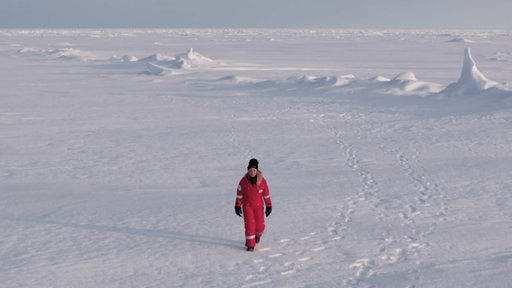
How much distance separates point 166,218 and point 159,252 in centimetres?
127

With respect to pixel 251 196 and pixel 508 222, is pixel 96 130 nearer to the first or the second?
pixel 251 196

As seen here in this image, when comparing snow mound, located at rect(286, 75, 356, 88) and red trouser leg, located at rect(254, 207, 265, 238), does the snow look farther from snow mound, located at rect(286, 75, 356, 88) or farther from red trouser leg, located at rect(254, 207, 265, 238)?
snow mound, located at rect(286, 75, 356, 88)

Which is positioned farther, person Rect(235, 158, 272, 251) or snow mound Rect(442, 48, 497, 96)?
snow mound Rect(442, 48, 497, 96)

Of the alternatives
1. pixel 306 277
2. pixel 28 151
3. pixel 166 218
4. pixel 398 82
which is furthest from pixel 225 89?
pixel 306 277

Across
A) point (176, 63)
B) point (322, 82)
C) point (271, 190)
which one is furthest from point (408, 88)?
point (176, 63)

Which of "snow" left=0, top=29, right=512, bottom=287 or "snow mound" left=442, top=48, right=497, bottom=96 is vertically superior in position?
"snow mound" left=442, top=48, right=497, bottom=96

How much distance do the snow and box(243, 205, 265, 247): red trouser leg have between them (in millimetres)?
150

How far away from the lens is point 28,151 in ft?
39.7

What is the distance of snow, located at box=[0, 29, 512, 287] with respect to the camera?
18.6 ft

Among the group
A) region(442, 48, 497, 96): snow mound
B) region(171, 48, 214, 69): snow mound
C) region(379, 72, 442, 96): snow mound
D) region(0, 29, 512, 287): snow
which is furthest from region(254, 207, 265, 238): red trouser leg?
region(171, 48, 214, 69): snow mound

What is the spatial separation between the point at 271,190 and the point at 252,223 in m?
2.81

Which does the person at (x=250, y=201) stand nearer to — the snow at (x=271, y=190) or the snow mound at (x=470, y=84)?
the snow at (x=271, y=190)

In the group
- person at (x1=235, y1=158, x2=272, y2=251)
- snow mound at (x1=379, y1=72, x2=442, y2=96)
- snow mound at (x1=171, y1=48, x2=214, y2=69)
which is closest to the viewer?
person at (x1=235, y1=158, x2=272, y2=251)

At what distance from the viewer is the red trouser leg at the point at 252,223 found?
6.11m
